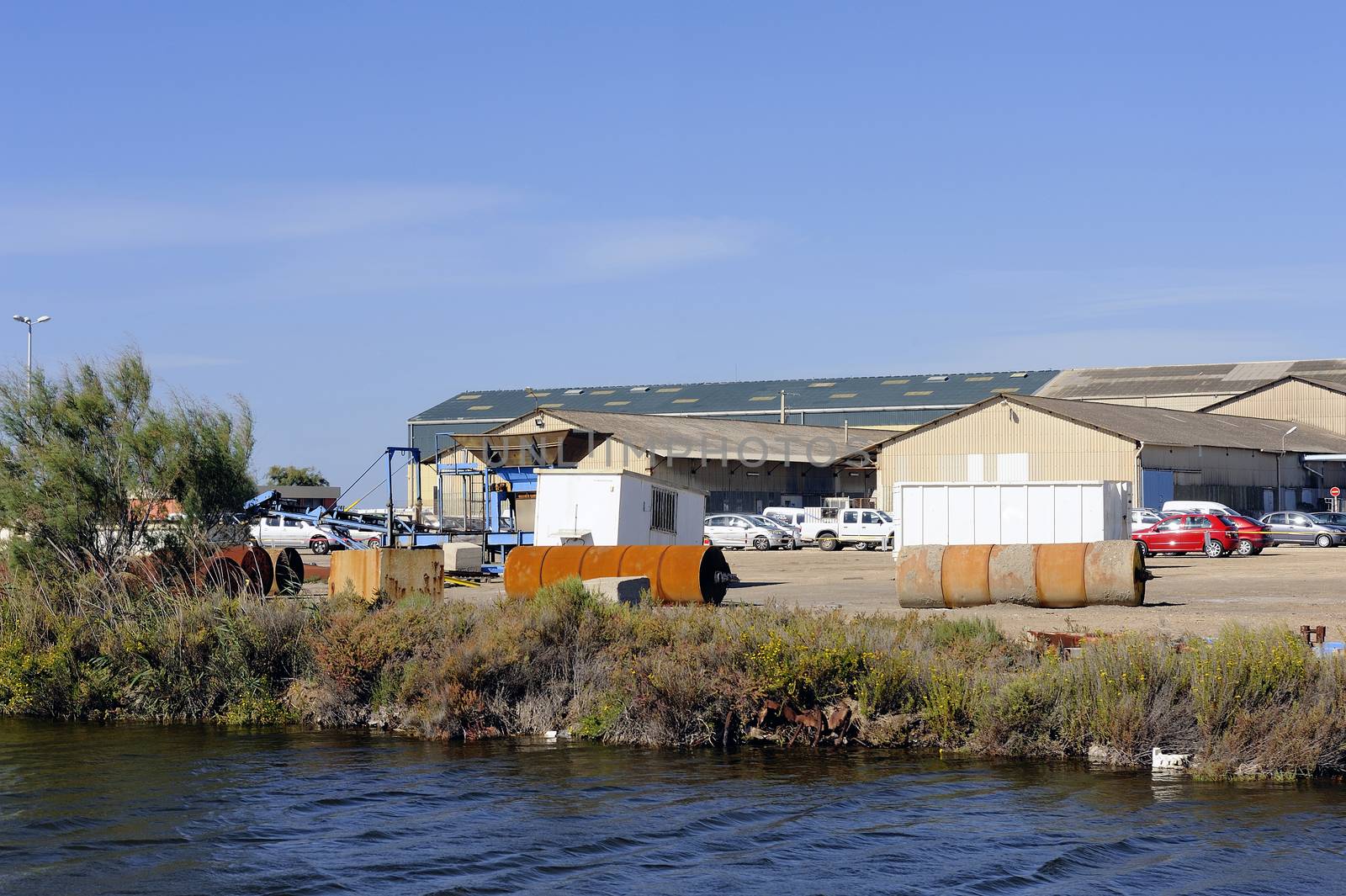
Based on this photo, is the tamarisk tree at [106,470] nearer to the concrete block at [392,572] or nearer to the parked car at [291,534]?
the concrete block at [392,572]

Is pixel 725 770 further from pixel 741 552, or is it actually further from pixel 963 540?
pixel 741 552

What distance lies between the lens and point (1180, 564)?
3844 centimetres

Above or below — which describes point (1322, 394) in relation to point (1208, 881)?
above

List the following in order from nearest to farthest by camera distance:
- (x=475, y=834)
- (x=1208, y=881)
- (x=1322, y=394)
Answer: (x=1208, y=881) → (x=475, y=834) → (x=1322, y=394)

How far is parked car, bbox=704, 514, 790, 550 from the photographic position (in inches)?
2080

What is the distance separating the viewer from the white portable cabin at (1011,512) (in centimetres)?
3716

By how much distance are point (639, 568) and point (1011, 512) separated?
16.6 m

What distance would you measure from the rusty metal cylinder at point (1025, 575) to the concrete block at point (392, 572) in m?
7.93

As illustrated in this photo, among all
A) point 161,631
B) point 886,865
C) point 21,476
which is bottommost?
point 886,865

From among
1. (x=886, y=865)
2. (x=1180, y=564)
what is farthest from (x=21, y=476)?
(x=1180, y=564)

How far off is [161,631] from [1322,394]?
211 ft

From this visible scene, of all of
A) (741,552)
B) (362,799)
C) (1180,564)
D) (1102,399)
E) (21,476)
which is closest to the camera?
(362,799)

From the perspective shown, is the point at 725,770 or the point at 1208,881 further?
the point at 725,770

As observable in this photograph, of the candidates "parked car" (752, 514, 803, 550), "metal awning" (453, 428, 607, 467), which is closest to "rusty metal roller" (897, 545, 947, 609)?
"metal awning" (453, 428, 607, 467)
